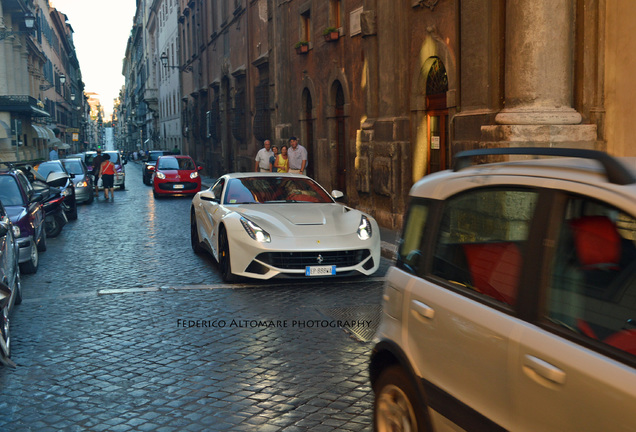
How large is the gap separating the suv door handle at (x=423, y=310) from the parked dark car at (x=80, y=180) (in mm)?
21460

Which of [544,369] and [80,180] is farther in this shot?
[80,180]

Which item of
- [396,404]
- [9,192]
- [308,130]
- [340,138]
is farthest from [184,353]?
[308,130]

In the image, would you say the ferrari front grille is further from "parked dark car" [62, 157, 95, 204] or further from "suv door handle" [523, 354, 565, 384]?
"parked dark car" [62, 157, 95, 204]

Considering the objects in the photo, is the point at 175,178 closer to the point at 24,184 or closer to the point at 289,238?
the point at 24,184

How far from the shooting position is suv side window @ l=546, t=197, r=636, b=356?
2.42 m

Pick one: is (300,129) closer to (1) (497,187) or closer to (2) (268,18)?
(2) (268,18)

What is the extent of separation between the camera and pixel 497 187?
3.14 m

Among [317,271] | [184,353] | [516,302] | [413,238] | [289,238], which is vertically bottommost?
[184,353]

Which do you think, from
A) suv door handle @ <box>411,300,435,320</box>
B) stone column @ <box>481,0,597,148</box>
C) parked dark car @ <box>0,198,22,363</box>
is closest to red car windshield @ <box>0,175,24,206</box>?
parked dark car @ <box>0,198,22,363</box>

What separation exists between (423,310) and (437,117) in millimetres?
11033

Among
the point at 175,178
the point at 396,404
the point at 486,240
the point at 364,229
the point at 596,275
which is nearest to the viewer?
the point at 596,275

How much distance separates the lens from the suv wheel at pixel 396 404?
345cm

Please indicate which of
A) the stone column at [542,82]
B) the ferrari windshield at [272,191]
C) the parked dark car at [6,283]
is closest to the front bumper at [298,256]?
the ferrari windshield at [272,191]

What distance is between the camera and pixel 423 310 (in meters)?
3.43
